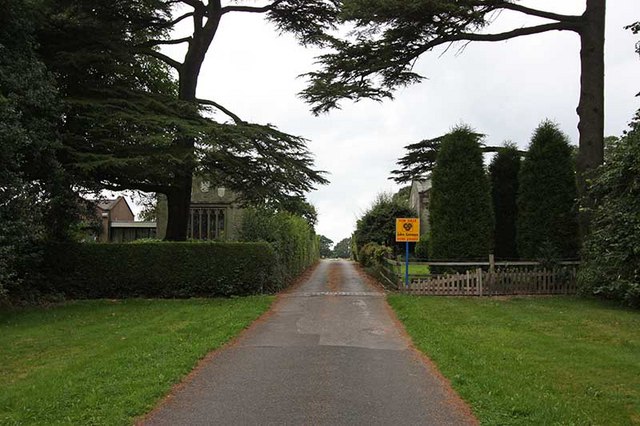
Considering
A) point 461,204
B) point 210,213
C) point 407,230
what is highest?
point 210,213

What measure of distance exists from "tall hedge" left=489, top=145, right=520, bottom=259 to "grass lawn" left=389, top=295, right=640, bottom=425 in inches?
240

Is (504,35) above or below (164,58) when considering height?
above

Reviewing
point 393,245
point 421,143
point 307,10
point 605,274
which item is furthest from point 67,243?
point 421,143

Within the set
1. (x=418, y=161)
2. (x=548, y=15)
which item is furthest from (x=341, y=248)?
(x=548, y=15)

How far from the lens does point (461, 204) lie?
62.0ft

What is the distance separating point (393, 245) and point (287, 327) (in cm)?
2400

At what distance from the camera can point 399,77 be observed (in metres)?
19.7

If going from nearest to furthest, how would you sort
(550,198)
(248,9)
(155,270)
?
(155,270), (550,198), (248,9)

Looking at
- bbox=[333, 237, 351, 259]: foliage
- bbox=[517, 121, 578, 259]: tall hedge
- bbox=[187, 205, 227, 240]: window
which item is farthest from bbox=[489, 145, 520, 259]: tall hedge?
bbox=[333, 237, 351, 259]: foliage

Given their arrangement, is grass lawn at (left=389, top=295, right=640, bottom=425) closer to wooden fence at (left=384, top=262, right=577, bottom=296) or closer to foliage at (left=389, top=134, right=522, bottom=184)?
wooden fence at (left=384, top=262, right=577, bottom=296)

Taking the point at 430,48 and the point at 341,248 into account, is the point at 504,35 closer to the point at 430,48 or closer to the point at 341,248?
the point at 430,48

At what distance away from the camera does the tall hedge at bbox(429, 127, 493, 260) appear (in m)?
18.8

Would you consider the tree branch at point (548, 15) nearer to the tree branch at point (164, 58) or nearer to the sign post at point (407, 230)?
the sign post at point (407, 230)

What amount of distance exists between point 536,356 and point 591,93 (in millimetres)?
12852
